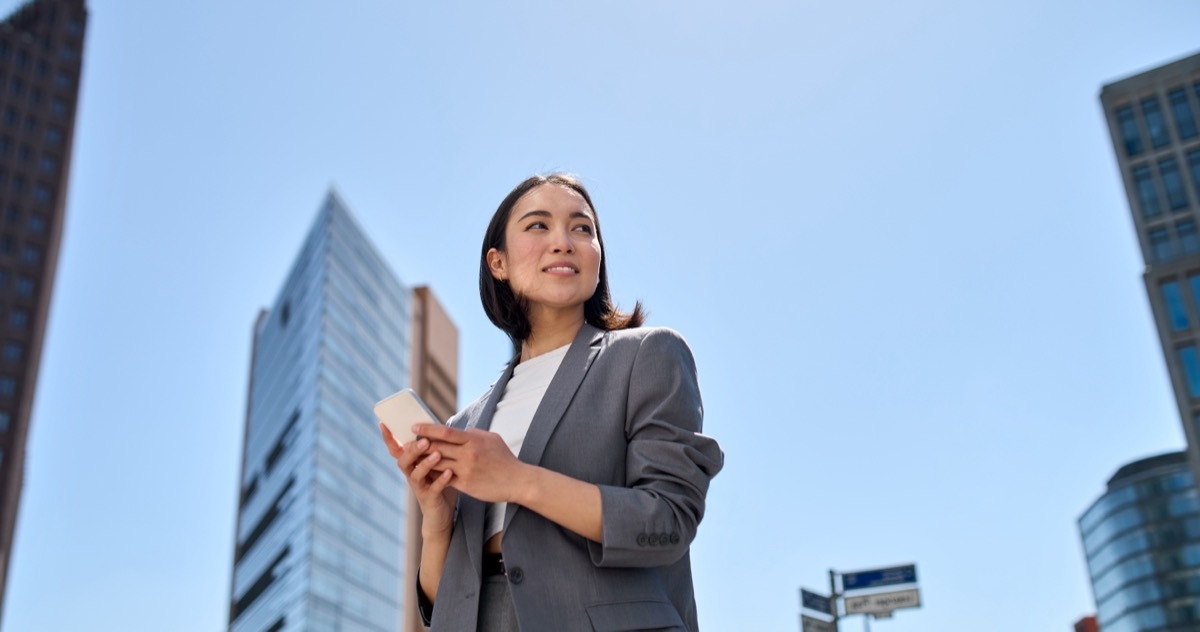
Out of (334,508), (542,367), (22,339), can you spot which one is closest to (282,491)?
(334,508)

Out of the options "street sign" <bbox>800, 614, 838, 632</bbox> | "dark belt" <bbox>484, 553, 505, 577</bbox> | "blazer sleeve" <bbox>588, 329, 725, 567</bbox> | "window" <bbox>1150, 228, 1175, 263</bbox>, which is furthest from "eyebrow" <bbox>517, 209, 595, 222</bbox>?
"window" <bbox>1150, 228, 1175, 263</bbox>

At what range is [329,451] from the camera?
225ft

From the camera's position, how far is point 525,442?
6.86 ft

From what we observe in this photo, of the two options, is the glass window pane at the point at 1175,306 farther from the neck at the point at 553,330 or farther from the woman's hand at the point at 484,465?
the woman's hand at the point at 484,465

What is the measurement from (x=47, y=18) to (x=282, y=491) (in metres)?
57.2

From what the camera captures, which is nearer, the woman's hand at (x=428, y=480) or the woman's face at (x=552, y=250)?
the woman's hand at (x=428, y=480)

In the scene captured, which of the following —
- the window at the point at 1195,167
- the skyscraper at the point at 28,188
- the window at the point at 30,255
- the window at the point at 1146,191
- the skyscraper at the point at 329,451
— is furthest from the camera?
the window at the point at 30,255

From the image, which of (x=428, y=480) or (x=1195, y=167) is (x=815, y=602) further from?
(x=1195, y=167)

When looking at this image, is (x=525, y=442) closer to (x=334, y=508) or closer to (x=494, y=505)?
(x=494, y=505)

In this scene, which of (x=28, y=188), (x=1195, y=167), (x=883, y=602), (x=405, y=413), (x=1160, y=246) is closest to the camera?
(x=405, y=413)

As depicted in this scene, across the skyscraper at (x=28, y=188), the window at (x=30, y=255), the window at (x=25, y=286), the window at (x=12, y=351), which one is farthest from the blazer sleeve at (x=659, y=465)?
the window at (x=30, y=255)

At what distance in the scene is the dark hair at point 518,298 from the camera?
99.0 inches

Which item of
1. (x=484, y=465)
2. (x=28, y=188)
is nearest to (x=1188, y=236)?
(x=484, y=465)

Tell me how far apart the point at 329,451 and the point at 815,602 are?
2269 inches
